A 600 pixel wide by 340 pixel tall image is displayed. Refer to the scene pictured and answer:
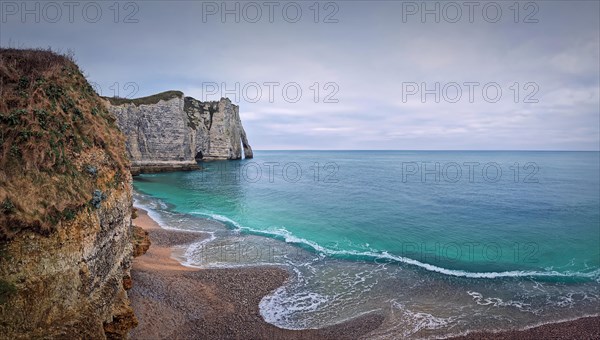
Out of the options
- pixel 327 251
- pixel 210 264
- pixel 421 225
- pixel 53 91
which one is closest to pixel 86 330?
pixel 53 91

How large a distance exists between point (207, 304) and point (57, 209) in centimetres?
905

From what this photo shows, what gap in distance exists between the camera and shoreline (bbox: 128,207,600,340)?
40.5 feet

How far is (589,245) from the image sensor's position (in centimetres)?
2520

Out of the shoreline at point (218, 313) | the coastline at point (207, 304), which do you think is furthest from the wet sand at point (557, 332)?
the coastline at point (207, 304)

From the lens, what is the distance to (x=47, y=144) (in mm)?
7707

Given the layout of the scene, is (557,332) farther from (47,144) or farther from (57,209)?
(47,144)

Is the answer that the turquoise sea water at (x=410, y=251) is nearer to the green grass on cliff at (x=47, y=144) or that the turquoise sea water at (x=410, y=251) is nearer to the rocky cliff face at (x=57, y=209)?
the rocky cliff face at (x=57, y=209)

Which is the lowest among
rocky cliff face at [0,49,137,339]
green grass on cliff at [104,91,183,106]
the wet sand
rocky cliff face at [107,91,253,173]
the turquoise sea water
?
the wet sand

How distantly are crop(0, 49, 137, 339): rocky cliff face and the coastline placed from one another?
3.53 meters

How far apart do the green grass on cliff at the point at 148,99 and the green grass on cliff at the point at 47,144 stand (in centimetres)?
5855

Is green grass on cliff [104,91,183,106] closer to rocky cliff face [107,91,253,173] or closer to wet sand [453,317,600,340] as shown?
rocky cliff face [107,91,253,173]

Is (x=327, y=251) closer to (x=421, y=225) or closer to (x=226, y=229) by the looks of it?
(x=226, y=229)

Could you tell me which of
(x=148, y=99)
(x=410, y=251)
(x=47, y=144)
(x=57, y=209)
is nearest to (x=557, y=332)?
(x=410, y=251)

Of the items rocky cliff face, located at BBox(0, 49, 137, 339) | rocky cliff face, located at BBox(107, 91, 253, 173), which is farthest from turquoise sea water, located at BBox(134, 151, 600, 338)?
rocky cliff face, located at BBox(107, 91, 253, 173)
